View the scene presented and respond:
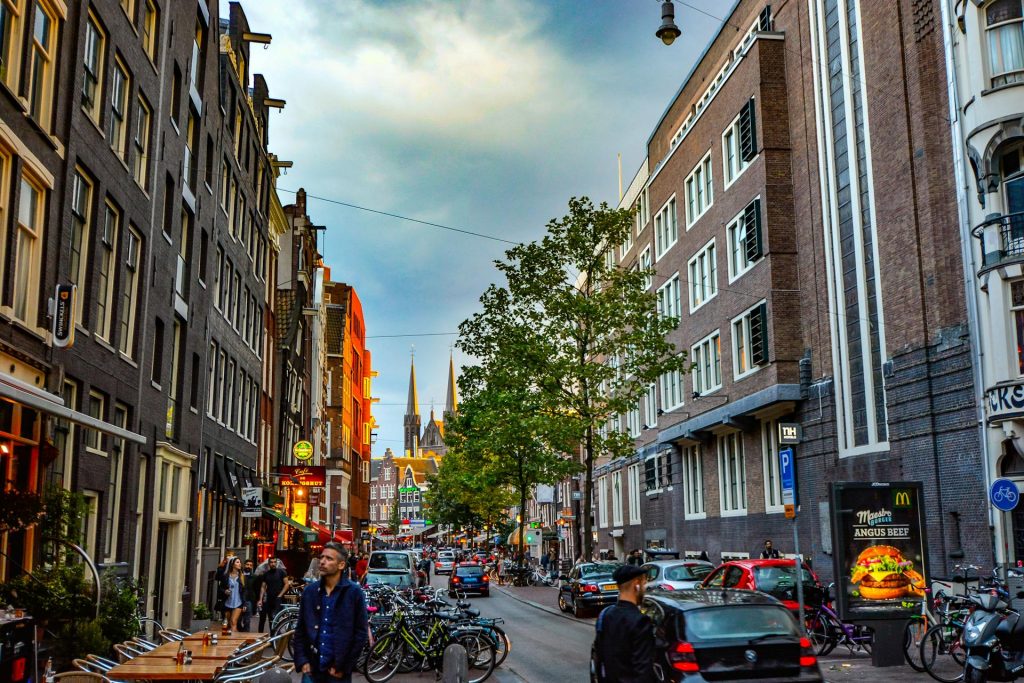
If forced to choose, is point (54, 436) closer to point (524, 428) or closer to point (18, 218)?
point (18, 218)

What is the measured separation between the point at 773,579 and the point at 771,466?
51.7ft

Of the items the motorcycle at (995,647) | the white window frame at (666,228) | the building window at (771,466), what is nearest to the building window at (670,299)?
the white window frame at (666,228)

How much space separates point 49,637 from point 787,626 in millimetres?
9758

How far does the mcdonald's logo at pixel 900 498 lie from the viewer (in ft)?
53.9

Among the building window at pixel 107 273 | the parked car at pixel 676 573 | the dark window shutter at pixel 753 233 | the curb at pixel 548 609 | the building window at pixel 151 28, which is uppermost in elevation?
the building window at pixel 151 28

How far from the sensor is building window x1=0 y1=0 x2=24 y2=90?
13.9 m

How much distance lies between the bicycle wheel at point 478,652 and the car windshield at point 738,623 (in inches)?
231

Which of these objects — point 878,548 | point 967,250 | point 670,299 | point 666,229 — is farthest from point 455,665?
point 666,229

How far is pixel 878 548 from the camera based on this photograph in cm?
1623

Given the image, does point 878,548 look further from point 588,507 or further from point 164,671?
point 588,507

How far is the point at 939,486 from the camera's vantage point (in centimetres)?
2330

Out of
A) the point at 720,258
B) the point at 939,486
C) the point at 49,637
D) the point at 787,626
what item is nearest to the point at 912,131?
the point at 939,486

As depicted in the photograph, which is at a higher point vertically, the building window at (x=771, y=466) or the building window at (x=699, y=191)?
the building window at (x=699, y=191)

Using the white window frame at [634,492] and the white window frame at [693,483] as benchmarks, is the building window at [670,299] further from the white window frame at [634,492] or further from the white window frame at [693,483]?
the white window frame at [634,492]
